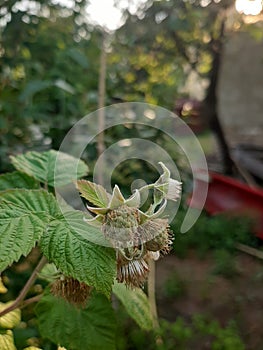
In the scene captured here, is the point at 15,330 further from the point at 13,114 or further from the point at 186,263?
the point at 186,263

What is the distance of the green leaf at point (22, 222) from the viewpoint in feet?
1.56

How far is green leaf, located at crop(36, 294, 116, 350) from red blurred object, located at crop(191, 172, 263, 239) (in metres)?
2.06

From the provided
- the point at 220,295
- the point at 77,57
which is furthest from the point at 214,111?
the point at 77,57

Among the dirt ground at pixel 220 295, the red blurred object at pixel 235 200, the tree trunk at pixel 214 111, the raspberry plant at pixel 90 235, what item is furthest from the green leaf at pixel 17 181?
the tree trunk at pixel 214 111

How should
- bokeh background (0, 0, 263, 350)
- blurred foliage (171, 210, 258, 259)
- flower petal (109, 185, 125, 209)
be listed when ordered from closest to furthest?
flower petal (109, 185, 125, 209) → bokeh background (0, 0, 263, 350) → blurred foliage (171, 210, 258, 259)

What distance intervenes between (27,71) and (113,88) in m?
0.32

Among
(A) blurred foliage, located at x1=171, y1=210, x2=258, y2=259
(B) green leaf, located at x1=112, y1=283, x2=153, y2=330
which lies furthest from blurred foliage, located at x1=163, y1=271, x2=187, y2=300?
(B) green leaf, located at x1=112, y1=283, x2=153, y2=330

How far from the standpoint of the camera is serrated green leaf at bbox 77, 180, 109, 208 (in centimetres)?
49

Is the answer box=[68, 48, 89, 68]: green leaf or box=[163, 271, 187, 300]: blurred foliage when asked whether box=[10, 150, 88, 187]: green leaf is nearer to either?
box=[68, 48, 89, 68]: green leaf

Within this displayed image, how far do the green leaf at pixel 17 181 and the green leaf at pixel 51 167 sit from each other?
0.01 metres

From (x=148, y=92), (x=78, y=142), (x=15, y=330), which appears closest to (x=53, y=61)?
(x=148, y=92)

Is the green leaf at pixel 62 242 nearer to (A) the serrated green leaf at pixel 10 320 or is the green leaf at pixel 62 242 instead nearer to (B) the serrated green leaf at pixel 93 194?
(B) the serrated green leaf at pixel 93 194

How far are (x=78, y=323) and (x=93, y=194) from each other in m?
0.23

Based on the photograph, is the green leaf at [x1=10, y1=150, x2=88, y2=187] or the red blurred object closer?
the green leaf at [x1=10, y1=150, x2=88, y2=187]
